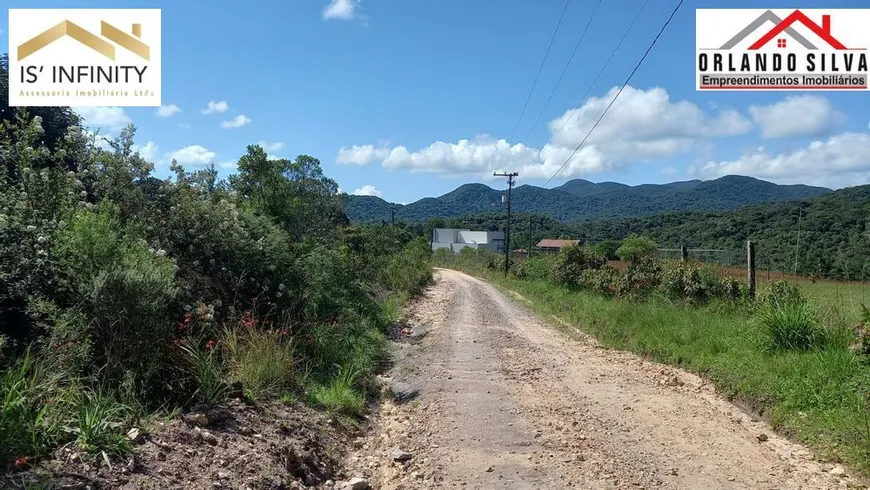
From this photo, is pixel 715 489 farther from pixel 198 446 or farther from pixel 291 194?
pixel 291 194

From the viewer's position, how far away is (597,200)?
152m

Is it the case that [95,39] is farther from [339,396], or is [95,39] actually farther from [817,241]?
[817,241]

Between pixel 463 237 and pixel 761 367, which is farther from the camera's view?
pixel 463 237

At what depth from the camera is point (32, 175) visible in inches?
240

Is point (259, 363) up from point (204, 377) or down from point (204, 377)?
down

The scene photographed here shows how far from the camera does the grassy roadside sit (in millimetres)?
5422

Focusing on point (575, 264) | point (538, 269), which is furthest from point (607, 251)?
point (575, 264)

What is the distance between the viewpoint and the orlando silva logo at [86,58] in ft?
28.0

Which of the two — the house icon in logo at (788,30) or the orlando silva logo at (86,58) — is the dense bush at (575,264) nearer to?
the house icon in logo at (788,30)

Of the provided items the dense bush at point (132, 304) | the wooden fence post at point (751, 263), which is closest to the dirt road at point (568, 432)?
the dense bush at point (132, 304)

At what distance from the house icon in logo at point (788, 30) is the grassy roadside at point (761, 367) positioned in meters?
4.88

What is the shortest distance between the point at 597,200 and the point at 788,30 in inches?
5821

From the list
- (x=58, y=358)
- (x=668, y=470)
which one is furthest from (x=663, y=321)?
(x=58, y=358)

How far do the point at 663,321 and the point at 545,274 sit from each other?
18556mm
